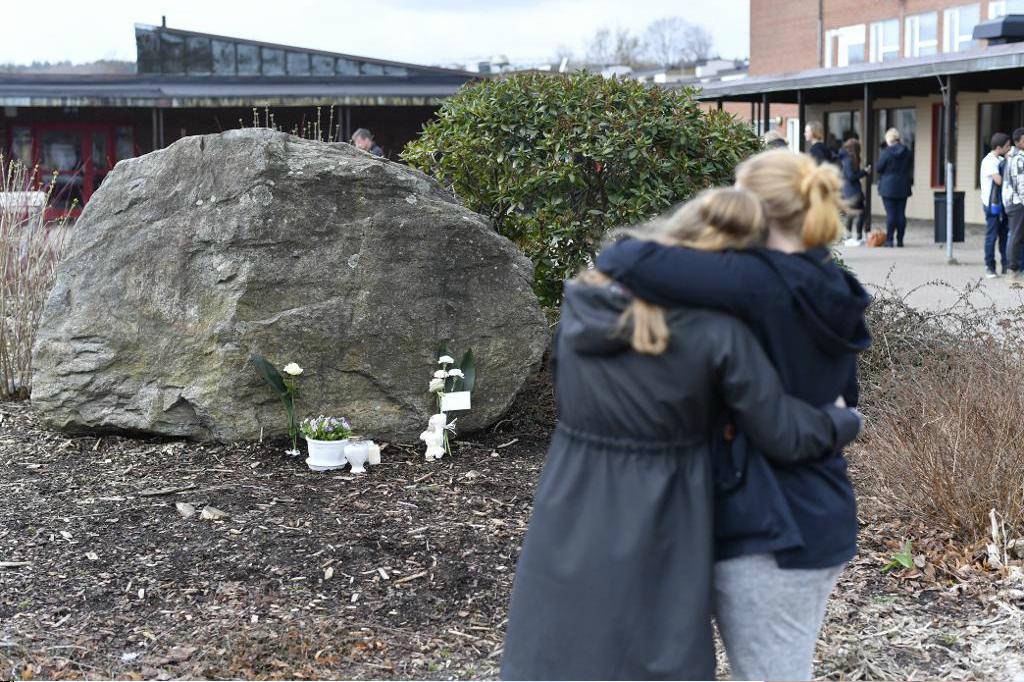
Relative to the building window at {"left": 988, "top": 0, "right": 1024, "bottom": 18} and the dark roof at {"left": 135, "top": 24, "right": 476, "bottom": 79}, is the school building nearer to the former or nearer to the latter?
the dark roof at {"left": 135, "top": 24, "right": 476, "bottom": 79}

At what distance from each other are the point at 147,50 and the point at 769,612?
110 ft

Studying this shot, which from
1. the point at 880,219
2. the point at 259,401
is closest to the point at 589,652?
the point at 259,401

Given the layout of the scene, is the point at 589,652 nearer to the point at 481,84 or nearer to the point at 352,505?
the point at 352,505

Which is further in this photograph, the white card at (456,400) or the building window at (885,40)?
the building window at (885,40)

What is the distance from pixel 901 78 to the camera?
795 inches

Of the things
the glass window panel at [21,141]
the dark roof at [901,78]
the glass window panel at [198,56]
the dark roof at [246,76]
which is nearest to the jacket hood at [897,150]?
the dark roof at [901,78]

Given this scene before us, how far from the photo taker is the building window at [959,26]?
33.2 m

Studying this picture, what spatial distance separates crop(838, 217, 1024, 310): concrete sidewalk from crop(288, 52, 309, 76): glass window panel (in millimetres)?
17711

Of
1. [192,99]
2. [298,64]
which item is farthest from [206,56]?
[192,99]

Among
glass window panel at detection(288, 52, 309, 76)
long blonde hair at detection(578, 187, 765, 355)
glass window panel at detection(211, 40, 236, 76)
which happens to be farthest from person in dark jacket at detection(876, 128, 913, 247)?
glass window panel at detection(211, 40, 236, 76)

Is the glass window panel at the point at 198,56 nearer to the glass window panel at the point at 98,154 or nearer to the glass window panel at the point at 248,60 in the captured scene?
the glass window panel at the point at 248,60

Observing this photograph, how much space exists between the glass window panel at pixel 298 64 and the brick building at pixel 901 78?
11.6 m

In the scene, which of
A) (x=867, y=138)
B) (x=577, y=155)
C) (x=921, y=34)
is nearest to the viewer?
(x=577, y=155)

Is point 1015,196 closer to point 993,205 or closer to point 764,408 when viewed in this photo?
point 993,205
